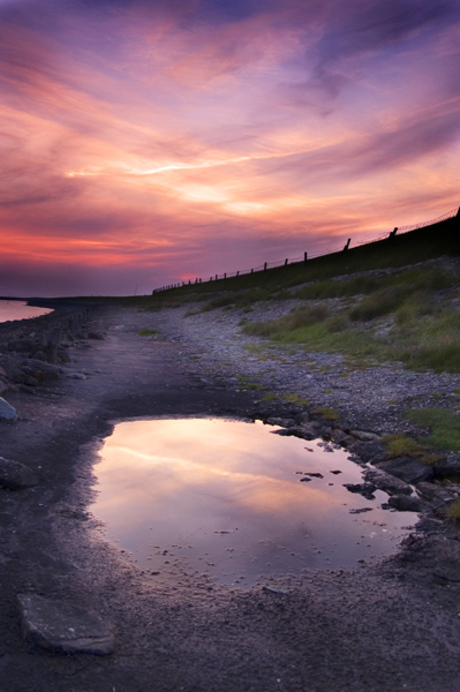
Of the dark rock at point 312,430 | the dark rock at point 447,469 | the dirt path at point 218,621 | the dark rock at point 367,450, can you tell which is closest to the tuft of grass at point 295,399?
the dark rock at point 312,430

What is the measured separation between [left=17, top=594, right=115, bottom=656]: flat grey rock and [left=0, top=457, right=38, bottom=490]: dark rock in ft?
9.17

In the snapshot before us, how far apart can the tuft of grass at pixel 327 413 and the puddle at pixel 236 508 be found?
145 cm

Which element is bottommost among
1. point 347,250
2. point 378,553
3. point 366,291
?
point 378,553

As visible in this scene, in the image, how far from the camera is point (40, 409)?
11.8m

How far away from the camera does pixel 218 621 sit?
4809 mm

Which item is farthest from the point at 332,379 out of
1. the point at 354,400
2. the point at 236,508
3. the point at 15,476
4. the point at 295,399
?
the point at 15,476

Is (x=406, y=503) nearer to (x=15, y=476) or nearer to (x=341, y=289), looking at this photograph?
(x=15, y=476)

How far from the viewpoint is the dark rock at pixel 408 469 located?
8562 millimetres

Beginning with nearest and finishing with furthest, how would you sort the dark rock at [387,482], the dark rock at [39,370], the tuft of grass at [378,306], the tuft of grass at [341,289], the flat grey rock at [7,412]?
the dark rock at [387,482] → the flat grey rock at [7,412] → the dark rock at [39,370] → the tuft of grass at [378,306] → the tuft of grass at [341,289]

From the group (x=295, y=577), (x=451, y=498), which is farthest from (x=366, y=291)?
(x=295, y=577)

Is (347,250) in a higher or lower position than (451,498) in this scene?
higher

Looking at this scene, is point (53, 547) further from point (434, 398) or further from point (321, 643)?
point (434, 398)

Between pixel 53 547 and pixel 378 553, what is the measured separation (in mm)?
3789

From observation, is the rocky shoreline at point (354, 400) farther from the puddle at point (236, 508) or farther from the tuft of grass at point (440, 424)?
the puddle at point (236, 508)
